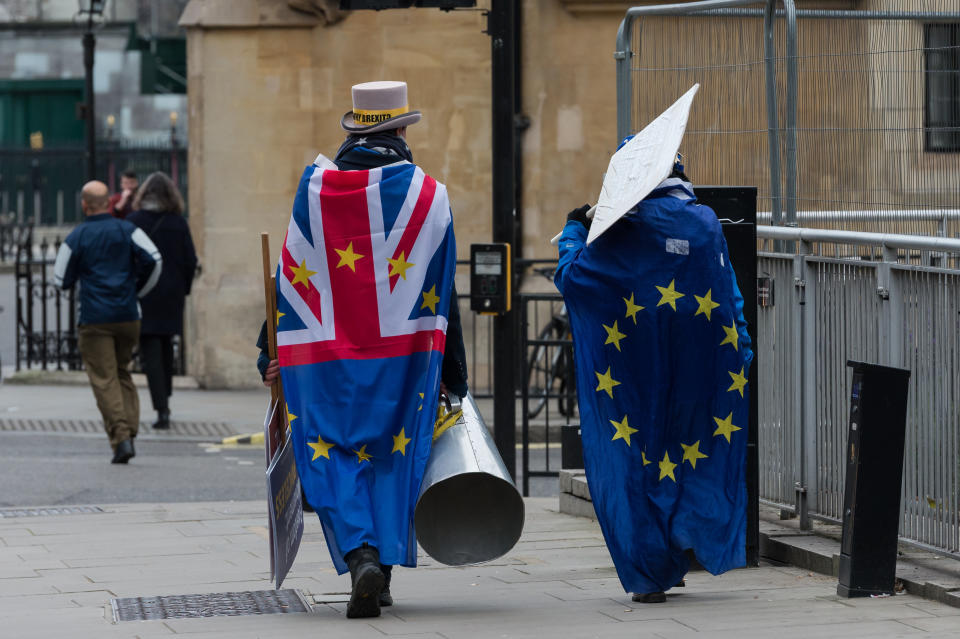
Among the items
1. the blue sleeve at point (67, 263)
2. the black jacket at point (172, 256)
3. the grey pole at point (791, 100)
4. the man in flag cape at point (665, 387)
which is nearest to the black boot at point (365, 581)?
the man in flag cape at point (665, 387)

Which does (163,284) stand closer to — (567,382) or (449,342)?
(567,382)

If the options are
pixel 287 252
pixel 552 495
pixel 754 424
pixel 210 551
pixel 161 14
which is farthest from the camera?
pixel 161 14

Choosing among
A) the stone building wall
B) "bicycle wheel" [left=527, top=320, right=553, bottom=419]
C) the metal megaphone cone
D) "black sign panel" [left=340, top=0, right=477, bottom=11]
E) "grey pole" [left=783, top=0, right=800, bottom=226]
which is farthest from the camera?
the stone building wall

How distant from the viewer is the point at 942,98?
803 centimetres

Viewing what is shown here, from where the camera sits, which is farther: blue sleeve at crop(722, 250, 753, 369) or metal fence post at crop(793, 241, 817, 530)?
metal fence post at crop(793, 241, 817, 530)

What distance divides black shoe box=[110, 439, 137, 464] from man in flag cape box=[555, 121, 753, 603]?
6160 millimetres

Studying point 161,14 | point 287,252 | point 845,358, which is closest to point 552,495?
point 845,358

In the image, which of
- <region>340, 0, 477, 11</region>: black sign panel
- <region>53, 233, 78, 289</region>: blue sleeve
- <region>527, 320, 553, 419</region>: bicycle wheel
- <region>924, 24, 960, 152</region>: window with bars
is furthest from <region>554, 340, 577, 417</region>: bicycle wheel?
<region>924, 24, 960, 152</region>: window with bars

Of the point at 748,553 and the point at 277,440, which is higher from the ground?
the point at 277,440

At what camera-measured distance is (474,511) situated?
5.99 metres

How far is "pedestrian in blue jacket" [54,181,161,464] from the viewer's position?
452 inches

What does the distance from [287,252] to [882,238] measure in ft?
7.33

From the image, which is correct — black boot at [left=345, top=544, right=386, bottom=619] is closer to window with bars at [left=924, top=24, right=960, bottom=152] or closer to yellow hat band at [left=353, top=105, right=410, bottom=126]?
yellow hat band at [left=353, top=105, right=410, bottom=126]

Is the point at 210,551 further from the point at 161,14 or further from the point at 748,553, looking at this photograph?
the point at 161,14
